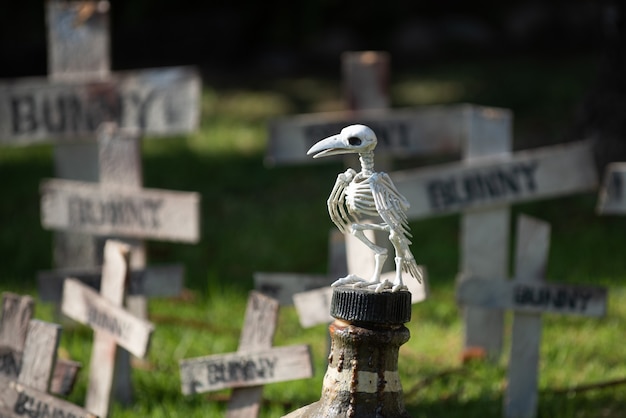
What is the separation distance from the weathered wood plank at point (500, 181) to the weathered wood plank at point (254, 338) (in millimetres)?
1324

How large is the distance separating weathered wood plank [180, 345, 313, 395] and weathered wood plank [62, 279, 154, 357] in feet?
0.73

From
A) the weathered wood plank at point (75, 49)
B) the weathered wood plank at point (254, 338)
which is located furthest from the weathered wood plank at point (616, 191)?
the weathered wood plank at point (75, 49)

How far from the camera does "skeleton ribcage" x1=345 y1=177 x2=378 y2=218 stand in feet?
10.4

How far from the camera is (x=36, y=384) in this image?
13.0 ft

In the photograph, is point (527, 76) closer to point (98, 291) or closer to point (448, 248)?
point (448, 248)

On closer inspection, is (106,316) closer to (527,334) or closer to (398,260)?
(398,260)

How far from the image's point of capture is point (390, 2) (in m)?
10.0

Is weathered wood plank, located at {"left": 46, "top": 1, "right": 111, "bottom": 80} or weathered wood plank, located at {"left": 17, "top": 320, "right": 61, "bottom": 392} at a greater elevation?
weathered wood plank, located at {"left": 46, "top": 1, "right": 111, "bottom": 80}

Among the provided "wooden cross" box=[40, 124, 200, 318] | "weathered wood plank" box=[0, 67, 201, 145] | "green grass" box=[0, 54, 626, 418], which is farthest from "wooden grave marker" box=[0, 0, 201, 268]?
"green grass" box=[0, 54, 626, 418]

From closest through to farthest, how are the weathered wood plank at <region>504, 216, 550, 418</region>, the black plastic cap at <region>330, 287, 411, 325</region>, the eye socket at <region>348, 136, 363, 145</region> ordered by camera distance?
1. the black plastic cap at <region>330, 287, 411, 325</region>
2. the eye socket at <region>348, 136, 363, 145</region>
3. the weathered wood plank at <region>504, 216, 550, 418</region>

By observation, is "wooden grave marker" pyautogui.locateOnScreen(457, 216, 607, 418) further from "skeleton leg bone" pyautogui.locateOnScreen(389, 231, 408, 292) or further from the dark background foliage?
the dark background foliage

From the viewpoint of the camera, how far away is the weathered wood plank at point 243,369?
404 centimetres

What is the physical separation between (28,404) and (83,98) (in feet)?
6.82

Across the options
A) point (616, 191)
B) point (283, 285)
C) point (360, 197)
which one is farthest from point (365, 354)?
point (616, 191)
